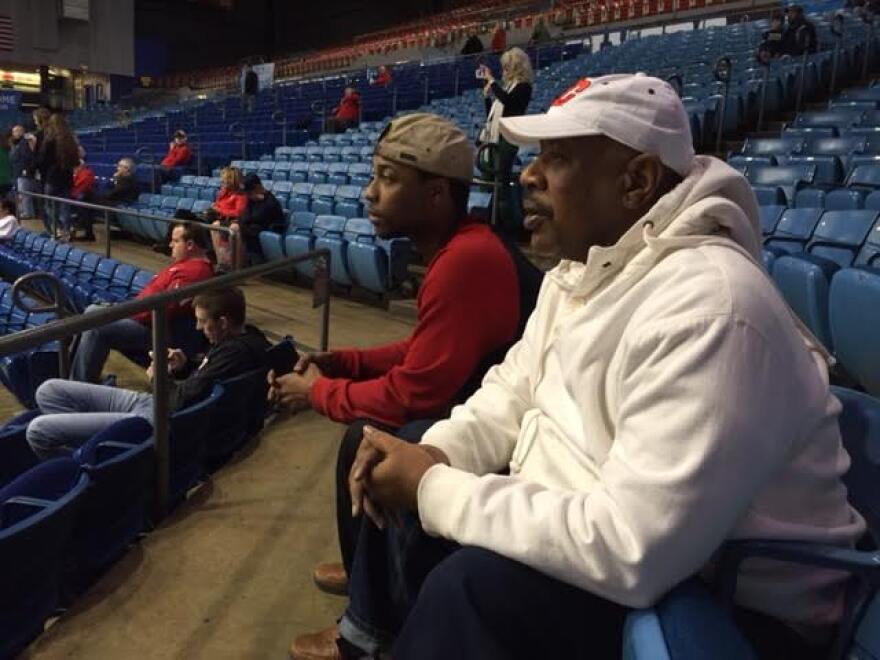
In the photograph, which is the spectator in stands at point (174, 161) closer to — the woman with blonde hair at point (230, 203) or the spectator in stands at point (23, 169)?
the spectator in stands at point (23, 169)

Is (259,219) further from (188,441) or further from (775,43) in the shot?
(775,43)

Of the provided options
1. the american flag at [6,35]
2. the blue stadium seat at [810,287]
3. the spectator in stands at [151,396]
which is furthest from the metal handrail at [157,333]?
the american flag at [6,35]

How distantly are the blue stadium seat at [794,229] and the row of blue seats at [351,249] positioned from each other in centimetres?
226

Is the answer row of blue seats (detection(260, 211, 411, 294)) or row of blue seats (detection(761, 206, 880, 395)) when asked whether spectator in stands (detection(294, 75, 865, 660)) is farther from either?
row of blue seats (detection(260, 211, 411, 294))

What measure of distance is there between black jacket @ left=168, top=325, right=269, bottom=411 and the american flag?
24.7 m

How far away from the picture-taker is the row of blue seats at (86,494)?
153 cm

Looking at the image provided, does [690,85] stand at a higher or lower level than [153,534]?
higher

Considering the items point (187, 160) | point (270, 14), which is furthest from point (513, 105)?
point (270, 14)

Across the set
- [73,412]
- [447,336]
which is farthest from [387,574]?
[73,412]

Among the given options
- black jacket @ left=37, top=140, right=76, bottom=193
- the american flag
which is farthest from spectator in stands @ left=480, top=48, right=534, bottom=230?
the american flag

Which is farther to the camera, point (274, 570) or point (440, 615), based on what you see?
point (274, 570)

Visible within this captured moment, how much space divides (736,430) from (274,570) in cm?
152

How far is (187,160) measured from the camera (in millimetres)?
10688

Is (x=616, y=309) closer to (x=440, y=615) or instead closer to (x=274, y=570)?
(x=440, y=615)
